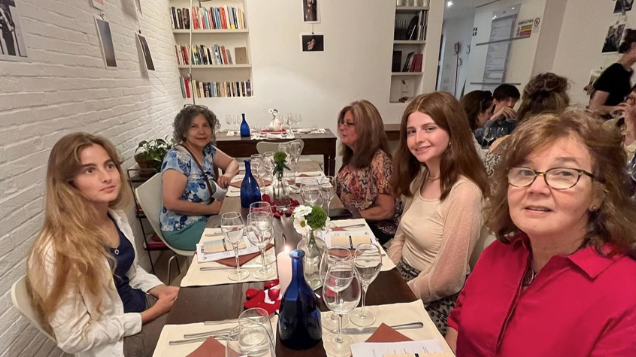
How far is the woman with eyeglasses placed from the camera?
0.74 metres

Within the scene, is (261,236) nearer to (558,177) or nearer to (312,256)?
(312,256)

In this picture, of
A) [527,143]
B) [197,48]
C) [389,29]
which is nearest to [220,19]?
[197,48]

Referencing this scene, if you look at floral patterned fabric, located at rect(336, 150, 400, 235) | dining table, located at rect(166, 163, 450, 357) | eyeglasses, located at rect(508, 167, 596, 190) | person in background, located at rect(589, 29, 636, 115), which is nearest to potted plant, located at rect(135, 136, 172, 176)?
floral patterned fabric, located at rect(336, 150, 400, 235)

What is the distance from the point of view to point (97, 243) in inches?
47.2

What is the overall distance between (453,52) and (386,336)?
29.1 ft

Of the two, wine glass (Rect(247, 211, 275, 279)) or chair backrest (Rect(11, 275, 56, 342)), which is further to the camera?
wine glass (Rect(247, 211, 275, 279))

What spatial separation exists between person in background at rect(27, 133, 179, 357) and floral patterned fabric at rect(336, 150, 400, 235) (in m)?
1.27

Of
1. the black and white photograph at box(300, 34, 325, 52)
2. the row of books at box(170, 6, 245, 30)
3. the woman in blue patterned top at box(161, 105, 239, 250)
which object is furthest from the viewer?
the black and white photograph at box(300, 34, 325, 52)

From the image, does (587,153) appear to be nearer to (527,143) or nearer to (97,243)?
(527,143)

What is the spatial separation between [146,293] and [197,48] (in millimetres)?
3741

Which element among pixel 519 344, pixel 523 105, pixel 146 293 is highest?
pixel 523 105

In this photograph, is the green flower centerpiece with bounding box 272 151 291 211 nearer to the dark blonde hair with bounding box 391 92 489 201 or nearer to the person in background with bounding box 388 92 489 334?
the person in background with bounding box 388 92 489 334

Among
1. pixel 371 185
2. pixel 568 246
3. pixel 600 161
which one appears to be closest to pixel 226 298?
pixel 568 246

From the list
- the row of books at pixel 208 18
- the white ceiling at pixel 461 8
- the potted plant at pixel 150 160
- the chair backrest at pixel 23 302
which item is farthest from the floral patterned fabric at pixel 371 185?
the white ceiling at pixel 461 8
